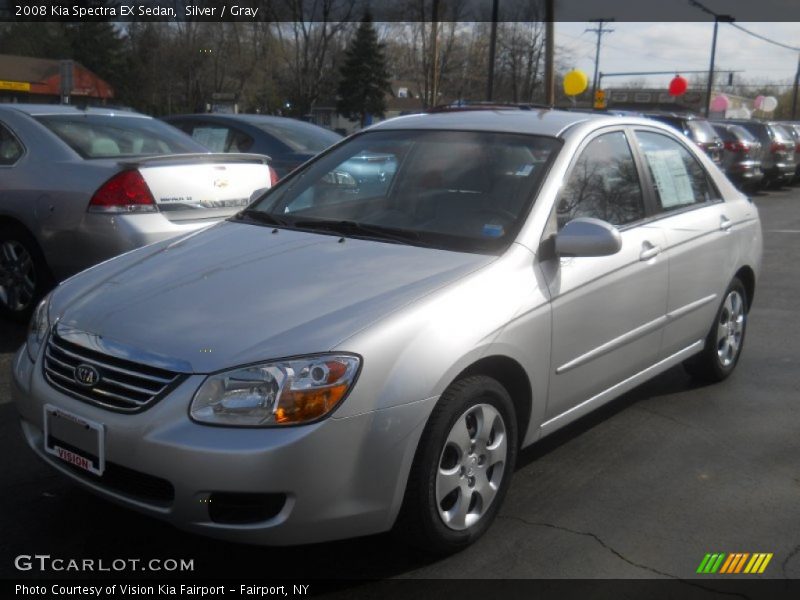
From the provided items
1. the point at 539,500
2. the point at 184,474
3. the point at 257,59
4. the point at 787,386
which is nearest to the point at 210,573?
the point at 184,474

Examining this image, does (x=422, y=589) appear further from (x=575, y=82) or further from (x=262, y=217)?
(x=575, y=82)

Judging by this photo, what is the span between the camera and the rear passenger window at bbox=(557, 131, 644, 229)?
4055 millimetres

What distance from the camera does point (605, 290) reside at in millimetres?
3984

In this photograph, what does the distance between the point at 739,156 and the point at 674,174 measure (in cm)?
1695

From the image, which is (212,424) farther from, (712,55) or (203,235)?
(712,55)

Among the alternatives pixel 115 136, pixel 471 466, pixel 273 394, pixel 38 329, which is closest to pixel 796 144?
pixel 115 136

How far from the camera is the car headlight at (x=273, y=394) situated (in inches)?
109

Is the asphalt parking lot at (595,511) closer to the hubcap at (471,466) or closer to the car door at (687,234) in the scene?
the hubcap at (471,466)

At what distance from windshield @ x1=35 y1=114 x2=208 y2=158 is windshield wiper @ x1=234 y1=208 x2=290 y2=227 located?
2.37m

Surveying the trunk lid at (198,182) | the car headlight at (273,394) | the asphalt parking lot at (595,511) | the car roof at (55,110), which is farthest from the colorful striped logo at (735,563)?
the car roof at (55,110)

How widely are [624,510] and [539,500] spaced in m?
0.35

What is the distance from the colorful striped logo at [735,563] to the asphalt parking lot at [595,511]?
0.04 meters

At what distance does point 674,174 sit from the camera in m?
4.98

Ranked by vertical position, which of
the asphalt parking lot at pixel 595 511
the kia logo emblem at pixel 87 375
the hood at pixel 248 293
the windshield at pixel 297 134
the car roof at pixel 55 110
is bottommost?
the asphalt parking lot at pixel 595 511
